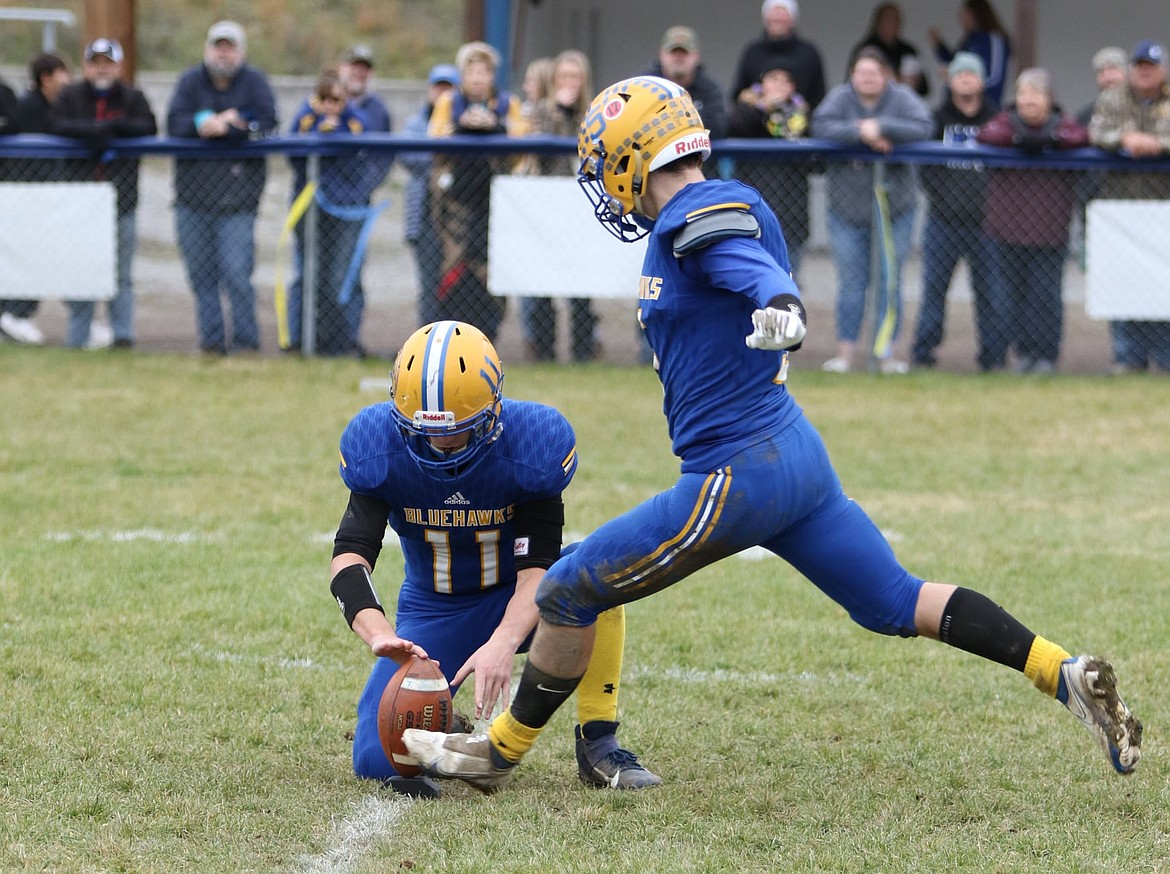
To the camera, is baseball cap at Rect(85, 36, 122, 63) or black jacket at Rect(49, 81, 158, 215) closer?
black jacket at Rect(49, 81, 158, 215)

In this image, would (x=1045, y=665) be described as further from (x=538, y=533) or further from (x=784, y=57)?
(x=784, y=57)

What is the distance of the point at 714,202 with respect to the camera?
146 inches

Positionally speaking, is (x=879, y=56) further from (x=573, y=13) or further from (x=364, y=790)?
(x=573, y=13)

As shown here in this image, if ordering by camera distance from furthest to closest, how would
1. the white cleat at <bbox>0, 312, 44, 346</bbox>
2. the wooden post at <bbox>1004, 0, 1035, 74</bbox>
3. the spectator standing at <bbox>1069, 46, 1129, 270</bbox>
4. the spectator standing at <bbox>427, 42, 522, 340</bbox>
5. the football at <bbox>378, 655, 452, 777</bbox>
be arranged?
the wooden post at <bbox>1004, 0, 1035, 74</bbox>
the white cleat at <bbox>0, 312, 44, 346</bbox>
the spectator standing at <bbox>427, 42, 522, 340</bbox>
the spectator standing at <bbox>1069, 46, 1129, 270</bbox>
the football at <bbox>378, 655, 452, 777</bbox>

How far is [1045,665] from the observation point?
12.9ft

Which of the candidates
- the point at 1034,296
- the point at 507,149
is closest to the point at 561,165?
the point at 507,149

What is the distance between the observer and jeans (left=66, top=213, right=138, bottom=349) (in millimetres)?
10922

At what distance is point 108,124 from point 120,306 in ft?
4.17

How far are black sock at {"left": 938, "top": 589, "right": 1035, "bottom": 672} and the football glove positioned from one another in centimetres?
93

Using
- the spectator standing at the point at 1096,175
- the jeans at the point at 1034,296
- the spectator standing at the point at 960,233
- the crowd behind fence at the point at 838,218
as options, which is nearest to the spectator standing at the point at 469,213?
the crowd behind fence at the point at 838,218

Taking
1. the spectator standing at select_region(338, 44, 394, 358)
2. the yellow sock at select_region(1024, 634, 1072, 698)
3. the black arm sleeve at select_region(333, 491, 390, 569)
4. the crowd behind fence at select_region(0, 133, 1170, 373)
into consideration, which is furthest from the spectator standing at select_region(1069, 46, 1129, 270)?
the black arm sleeve at select_region(333, 491, 390, 569)

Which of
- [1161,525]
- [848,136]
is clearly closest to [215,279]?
[848,136]

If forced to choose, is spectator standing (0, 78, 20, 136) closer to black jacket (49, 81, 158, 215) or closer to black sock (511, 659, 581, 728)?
black jacket (49, 81, 158, 215)

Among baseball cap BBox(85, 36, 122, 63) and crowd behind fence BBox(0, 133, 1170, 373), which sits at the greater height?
baseball cap BBox(85, 36, 122, 63)
